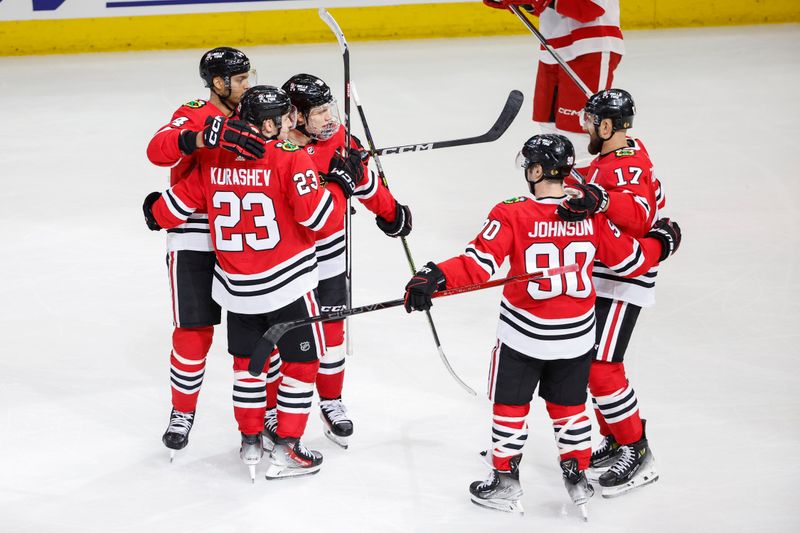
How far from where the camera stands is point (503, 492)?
3.10 m

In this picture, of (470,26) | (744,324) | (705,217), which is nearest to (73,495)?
(744,324)

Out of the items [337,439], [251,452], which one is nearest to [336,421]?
[337,439]

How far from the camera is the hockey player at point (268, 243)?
10.0ft

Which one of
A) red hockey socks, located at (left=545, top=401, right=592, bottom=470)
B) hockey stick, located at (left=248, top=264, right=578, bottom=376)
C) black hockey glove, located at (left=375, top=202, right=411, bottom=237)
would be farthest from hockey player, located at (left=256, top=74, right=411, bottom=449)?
red hockey socks, located at (left=545, top=401, right=592, bottom=470)

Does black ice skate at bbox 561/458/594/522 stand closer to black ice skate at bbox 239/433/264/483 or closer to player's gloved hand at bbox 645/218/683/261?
player's gloved hand at bbox 645/218/683/261

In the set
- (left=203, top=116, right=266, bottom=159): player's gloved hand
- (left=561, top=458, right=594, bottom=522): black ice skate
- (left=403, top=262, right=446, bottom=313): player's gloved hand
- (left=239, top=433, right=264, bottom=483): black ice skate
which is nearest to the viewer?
(left=403, top=262, right=446, bottom=313): player's gloved hand

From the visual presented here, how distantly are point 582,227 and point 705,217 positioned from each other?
2815 mm

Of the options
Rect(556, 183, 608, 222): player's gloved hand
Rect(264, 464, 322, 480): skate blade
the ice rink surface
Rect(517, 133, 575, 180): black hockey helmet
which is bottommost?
the ice rink surface

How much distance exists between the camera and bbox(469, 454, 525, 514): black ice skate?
3094mm

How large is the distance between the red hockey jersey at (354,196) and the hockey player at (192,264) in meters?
0.31

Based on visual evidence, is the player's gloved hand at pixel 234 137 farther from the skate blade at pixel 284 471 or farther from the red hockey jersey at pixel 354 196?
the skate blade at pixel 284 471

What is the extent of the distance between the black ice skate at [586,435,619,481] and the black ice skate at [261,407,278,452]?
979mm

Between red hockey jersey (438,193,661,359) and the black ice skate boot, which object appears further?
the black ice skate boot

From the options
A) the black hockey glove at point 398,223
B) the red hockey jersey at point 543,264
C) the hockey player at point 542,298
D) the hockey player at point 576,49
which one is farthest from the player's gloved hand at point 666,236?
the hockey player at point 576,49
